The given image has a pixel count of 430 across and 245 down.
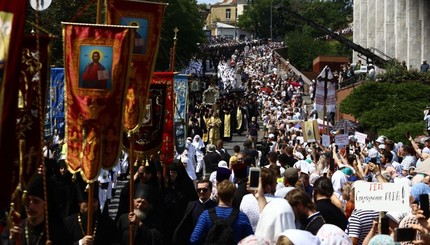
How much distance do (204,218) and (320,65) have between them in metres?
87.0

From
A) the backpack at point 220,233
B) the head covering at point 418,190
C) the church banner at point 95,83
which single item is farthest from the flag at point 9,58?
the head covering at point 418,190

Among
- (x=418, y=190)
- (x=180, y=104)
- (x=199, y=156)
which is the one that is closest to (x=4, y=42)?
(x=418, y=190)

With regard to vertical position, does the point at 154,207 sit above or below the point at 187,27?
below

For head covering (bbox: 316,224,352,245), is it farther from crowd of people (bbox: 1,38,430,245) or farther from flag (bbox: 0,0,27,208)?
flag (bbox: 0,0,27,208)

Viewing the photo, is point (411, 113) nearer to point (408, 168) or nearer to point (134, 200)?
point (408, 168)

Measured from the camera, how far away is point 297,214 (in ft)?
35.6

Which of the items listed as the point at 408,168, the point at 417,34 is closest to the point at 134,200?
the point at 408,168

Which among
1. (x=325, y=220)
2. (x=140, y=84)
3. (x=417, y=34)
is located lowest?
(x=325, y=220)

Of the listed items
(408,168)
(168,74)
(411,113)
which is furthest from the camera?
(411,113)

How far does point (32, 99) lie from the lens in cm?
796

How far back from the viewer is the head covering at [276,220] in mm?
10211

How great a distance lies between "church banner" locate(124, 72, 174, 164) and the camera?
15836 mm

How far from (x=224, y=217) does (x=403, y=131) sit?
26.4m

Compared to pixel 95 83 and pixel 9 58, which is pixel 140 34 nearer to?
pixel 95 83
